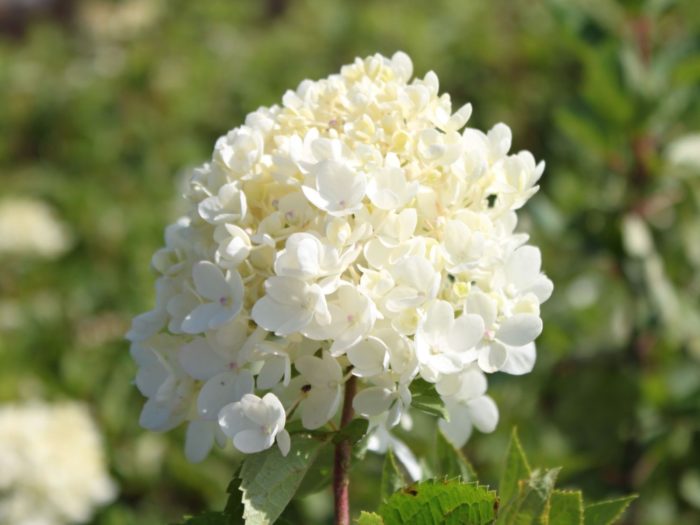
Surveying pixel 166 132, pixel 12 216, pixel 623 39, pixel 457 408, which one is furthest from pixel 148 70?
pixel 457 408

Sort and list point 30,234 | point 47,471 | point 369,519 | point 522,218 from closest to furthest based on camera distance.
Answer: point 369,519
point 47,471
point 522,218
point 30,234

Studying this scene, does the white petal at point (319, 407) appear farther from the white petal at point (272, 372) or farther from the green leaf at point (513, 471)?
the green leaf at point (513, 471)

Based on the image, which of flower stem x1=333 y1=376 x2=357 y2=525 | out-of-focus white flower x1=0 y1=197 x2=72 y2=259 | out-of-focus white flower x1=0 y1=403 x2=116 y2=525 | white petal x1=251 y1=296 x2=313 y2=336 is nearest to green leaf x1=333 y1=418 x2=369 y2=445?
flower stem x1=333 y1=376 x2=357 y2=525

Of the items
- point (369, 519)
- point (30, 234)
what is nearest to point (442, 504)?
point (369, 519)

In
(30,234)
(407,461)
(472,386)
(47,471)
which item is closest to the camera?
(472,386)

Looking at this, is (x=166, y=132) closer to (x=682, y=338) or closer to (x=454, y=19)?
(x=454, y=19)

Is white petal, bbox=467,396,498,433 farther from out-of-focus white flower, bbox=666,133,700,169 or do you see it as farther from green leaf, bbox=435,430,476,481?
out-of-focus white flower, bbox=666,133,700,169

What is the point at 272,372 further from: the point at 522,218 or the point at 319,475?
the point at 522,218
